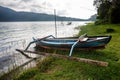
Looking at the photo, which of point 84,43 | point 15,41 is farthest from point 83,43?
point 15,41

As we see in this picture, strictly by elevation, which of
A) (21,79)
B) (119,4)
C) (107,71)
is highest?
(119,4)

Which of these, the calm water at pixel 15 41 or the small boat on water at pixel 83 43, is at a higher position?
the small boat on water at pixel 83 43

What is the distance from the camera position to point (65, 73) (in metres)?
9.81

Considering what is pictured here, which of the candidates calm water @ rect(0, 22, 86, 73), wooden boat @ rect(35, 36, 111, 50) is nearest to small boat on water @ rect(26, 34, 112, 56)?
wooden boat @ rect(35, 36, 111, 50)

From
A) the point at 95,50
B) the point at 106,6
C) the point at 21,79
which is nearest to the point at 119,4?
the point at 106,6

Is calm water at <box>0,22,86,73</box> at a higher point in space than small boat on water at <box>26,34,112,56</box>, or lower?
lower

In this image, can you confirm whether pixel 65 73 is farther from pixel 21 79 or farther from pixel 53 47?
pixel 53 47

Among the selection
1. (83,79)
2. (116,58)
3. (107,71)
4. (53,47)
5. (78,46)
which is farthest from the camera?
(53,47)

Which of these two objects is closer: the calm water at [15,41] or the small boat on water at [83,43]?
the small boat on water at [83,43]

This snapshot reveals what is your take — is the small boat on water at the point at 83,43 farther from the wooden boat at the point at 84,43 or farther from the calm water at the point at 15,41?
the calm water at the point at 15,41

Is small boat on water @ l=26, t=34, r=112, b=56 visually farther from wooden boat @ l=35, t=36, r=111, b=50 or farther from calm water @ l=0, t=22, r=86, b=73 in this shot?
calm water @ l=0, t=22, r=86, b=73

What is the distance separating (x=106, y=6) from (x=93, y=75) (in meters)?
50.9

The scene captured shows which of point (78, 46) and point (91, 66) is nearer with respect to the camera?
point (91, 66)

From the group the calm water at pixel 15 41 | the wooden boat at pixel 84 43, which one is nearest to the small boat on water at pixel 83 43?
the wooden boat at pixel 84 43
